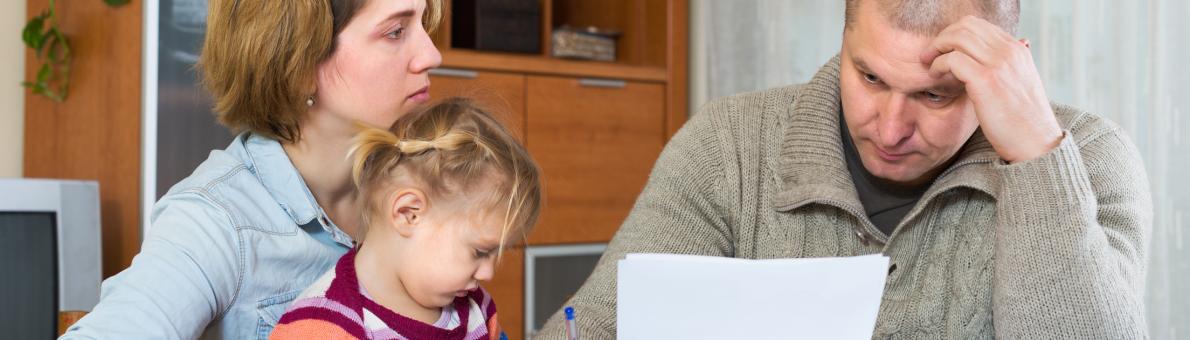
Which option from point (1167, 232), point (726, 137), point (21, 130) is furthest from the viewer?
point (21, 130)

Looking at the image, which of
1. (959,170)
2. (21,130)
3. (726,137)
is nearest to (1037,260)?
(959,170)

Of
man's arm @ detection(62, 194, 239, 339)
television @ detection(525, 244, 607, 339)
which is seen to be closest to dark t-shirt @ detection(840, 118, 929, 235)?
man's arm @ detection(62, 194, 239, 339)

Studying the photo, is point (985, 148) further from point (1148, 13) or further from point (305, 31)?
point (1148, 13)

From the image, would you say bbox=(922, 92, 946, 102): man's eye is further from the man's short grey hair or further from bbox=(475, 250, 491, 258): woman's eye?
bbox=(475, 250, 491, 258): woman's eye

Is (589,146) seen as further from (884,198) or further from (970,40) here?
(970,40)

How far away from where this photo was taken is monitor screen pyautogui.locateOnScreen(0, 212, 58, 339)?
1.96 meters

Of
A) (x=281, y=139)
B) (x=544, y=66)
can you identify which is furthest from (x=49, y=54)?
(x=281, y=139)

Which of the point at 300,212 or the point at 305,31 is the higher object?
the point at 305,31

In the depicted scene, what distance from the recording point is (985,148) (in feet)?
4.68

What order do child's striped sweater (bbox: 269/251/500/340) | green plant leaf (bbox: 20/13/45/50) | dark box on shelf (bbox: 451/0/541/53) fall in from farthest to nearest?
dark box on shelf (bbox: 451/0/541/53) < green plant leaf (bbox: 20/13/45/50) < child's striped sweater (bbox: 269/251/500/340)

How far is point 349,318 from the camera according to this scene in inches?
45.6

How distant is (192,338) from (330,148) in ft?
1.09

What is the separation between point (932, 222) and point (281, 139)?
0.82 m

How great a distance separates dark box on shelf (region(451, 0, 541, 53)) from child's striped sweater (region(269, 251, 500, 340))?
5.57 ft
